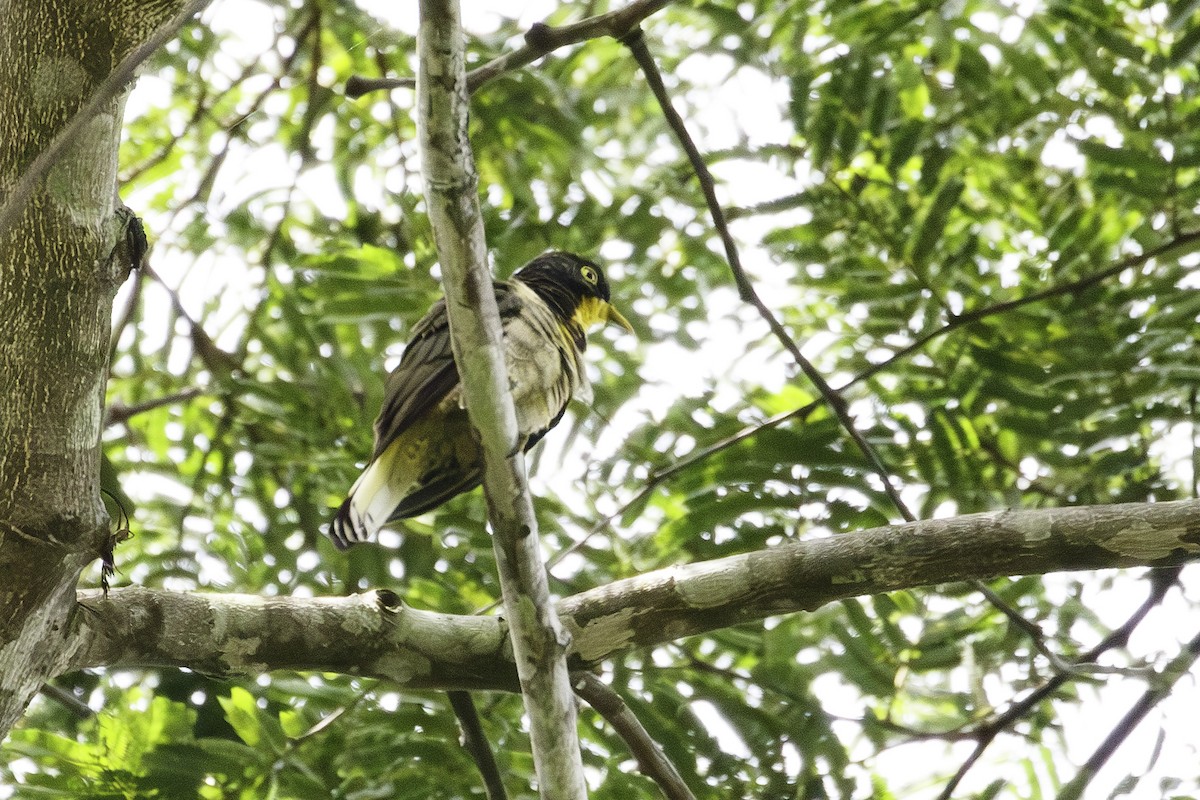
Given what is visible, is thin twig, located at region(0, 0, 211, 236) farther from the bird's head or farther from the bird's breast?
the bird's head

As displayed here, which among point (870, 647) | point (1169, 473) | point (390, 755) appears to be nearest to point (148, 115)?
point (390, 755)

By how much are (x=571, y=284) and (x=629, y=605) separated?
184 centimetres

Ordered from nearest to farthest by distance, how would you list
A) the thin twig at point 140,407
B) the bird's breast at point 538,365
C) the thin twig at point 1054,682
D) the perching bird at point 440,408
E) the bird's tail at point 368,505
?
the thin twig at point 1054,682 < the bird's tail at point 368,505 < the perching bird at point 440,408 < the bird's breast at point 538,365 < the thin twig at point 140,407

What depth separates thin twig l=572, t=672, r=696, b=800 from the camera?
2.61m

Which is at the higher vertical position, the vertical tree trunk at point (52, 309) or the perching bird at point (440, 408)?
the perching bird at point (440, 408)

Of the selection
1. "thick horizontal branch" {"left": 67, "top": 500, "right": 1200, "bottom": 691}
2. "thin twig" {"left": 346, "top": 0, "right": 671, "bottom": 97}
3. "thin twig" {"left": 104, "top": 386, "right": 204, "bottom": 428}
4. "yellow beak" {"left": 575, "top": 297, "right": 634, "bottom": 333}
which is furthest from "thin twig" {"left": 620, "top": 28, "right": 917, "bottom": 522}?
"thin twig" {"left": 104, "top": 386, "right": 204, "bottom": 428}

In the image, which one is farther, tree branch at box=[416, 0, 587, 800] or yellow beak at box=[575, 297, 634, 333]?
yellow beak at box=[575, 297, 634, 333]

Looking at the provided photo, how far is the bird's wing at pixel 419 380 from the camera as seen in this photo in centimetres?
344

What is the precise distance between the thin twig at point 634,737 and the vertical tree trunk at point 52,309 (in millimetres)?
1023

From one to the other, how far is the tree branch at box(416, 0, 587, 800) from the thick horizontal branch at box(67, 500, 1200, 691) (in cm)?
23

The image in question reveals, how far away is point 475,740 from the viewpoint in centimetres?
278

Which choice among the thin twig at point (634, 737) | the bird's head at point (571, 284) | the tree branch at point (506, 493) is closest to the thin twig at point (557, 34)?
the tree branch at point (506, 493)

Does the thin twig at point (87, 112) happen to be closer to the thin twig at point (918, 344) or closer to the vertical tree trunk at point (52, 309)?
the vertical tree trunk at point (52, 309)

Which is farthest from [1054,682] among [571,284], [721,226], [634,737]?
[571,284]
